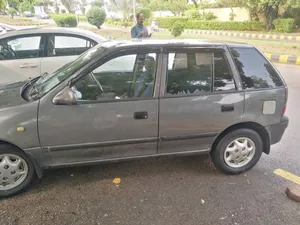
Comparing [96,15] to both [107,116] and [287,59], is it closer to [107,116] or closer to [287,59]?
[287,59]

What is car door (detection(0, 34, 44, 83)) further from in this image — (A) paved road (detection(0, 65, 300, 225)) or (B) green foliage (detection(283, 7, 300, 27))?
(B) green foliage (detection(283, 7, 300, 27))

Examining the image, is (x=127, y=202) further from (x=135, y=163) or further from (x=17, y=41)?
A: (x=17, y=41)

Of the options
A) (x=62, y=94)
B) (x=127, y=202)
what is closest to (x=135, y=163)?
(x=127, y=202)

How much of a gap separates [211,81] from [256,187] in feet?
4.18

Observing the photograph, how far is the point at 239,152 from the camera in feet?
10.3

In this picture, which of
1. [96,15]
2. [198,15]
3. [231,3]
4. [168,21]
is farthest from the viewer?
[198,15]

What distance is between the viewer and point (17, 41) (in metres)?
5.23

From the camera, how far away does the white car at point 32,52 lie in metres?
5.15

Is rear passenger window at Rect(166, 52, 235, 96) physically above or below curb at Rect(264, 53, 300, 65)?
above

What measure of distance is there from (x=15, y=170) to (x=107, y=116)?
1065mm

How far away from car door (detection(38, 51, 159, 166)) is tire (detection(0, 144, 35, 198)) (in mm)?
220

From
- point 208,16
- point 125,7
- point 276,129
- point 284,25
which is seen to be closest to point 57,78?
point 276,129

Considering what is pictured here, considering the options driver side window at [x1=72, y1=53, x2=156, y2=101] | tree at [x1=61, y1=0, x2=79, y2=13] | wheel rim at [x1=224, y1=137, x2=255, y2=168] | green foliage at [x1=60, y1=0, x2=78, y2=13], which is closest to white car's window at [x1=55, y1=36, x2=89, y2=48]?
driver side window at [x1=72, y1=53, x2=156, y2=101]

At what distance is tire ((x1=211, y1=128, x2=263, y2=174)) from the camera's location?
3060 millimetres
